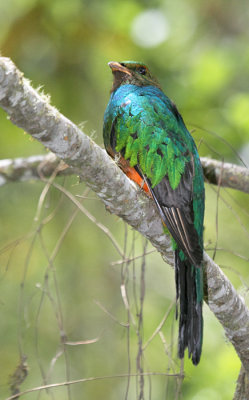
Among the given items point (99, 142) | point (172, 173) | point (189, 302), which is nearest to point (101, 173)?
point (172, 173)

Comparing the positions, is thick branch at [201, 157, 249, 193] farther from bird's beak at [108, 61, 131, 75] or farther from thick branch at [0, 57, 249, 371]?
thick branch at [0, 57, 249, 371]

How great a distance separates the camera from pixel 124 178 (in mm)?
2166

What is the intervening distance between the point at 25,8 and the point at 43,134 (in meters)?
4.83

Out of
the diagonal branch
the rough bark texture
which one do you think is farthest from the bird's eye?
the rough bark texture

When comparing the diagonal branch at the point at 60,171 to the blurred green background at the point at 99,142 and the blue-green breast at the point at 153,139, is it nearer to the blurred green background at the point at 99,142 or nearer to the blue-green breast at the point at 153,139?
the blue-green breast at the point at 153,139

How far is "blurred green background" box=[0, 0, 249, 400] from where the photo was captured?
5852mm

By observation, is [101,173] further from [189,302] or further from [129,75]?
[129,75]

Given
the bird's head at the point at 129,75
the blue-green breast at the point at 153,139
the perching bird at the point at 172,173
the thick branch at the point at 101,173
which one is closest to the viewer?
the thick branch at the point at 101,173

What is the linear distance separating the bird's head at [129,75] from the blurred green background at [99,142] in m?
2.27

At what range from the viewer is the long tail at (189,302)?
100.0 inches

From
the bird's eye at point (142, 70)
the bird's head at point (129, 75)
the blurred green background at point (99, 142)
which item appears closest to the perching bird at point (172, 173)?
the bird's head at point (129, 75)

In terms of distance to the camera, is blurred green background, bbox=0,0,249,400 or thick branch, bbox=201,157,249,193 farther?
blurred green background, bbox=0,0,249,400

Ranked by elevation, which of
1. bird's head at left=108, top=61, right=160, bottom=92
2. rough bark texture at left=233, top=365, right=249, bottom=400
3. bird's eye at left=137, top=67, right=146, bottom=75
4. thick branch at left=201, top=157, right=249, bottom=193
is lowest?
rough bark texture at left=233, top=365, right=249, bottom=400

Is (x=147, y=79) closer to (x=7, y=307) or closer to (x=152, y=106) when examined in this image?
(x=152, y=106)
